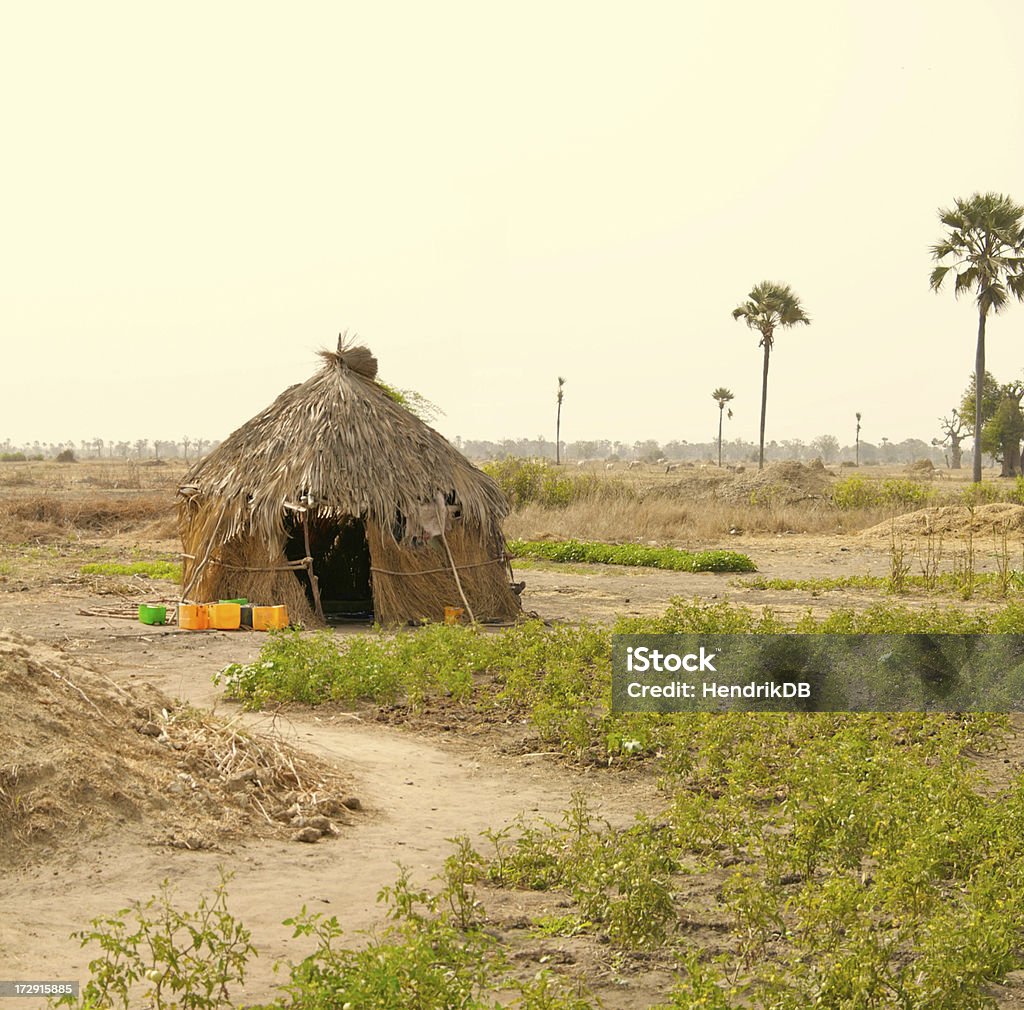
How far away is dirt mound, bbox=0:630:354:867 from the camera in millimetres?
5332

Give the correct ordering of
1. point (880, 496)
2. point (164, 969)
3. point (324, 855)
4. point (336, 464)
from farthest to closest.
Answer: point (880, 496)
point (336, 464)
point (324, 855)
point (164, 969)

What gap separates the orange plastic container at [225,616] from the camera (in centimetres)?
1215

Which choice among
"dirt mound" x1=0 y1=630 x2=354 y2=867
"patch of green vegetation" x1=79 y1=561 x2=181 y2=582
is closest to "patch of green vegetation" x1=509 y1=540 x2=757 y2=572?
"patch of green vegetation" x1=79 y1=561 x2=181 y2=582

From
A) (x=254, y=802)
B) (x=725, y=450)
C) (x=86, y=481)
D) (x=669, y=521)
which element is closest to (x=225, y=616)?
(x=254, y=802)

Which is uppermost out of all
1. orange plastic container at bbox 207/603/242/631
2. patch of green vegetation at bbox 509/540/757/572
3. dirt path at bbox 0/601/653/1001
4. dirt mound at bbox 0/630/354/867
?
patch of green vegetation at bbox 509/540/757/572

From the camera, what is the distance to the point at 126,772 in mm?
5766

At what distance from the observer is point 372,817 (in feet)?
19.7

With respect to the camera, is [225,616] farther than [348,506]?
No

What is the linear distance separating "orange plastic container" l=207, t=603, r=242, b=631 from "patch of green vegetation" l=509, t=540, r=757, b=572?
7.15m

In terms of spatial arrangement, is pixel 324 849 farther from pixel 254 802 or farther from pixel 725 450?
pixel 725 450

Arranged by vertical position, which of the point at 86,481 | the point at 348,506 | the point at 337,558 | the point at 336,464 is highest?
the point at 86,481

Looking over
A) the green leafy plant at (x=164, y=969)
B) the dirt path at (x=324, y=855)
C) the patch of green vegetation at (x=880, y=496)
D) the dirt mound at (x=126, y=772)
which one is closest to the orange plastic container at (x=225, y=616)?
the dirt path at (x=324, y=855)

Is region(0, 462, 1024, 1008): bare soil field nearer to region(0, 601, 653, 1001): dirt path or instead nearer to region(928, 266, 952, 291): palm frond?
region(0, 601, 653, 1001): dirt path

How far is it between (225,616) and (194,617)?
1.03 feet
